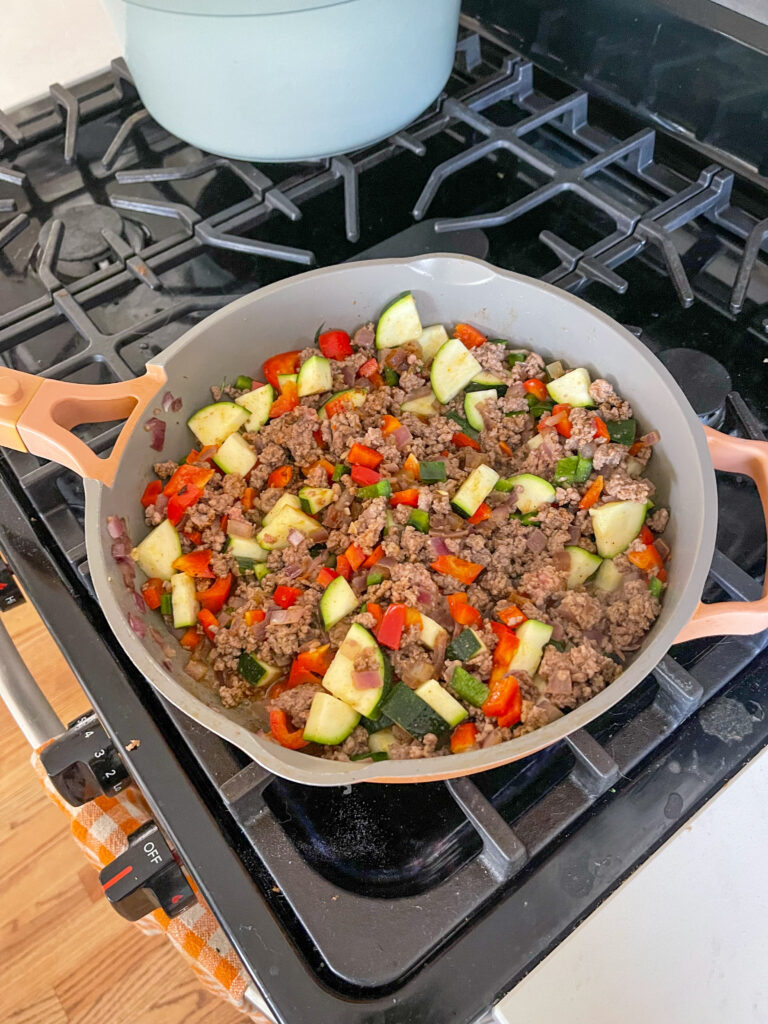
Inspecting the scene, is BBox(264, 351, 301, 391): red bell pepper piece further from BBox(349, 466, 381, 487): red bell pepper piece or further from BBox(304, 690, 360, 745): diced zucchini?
BBox(304, 690, 360, 745): diced zucchini

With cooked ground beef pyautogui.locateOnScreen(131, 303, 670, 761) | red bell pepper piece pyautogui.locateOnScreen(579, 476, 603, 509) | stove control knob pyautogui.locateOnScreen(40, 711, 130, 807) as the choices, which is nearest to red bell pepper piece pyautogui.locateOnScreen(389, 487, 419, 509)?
cooked ground beef pyautogui.locateOnScreen(131, 303, 670, 761)

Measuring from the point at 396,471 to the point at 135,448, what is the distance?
0.33 metres

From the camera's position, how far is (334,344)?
1.16 metres

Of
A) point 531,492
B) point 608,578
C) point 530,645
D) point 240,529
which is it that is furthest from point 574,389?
point 240,529

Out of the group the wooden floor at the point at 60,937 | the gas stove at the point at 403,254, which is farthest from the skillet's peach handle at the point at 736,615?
the wooden floor at the point at 60,937

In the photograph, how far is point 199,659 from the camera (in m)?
0.97

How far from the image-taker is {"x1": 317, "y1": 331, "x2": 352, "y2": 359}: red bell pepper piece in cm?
116

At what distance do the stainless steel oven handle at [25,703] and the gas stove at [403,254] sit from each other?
A: 99 mm

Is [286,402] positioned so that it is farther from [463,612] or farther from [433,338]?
[463,612]

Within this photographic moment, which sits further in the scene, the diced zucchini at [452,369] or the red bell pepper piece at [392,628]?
the diced zucchini at [452,369]

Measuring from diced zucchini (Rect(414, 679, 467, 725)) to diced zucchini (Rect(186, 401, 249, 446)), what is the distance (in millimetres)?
451

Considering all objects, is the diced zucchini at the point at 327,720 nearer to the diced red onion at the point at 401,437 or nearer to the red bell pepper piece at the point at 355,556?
the red bell pepper piece at the point at 355,556

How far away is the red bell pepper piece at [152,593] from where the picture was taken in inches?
38.6

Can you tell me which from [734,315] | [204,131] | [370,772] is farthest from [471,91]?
[370,772]
